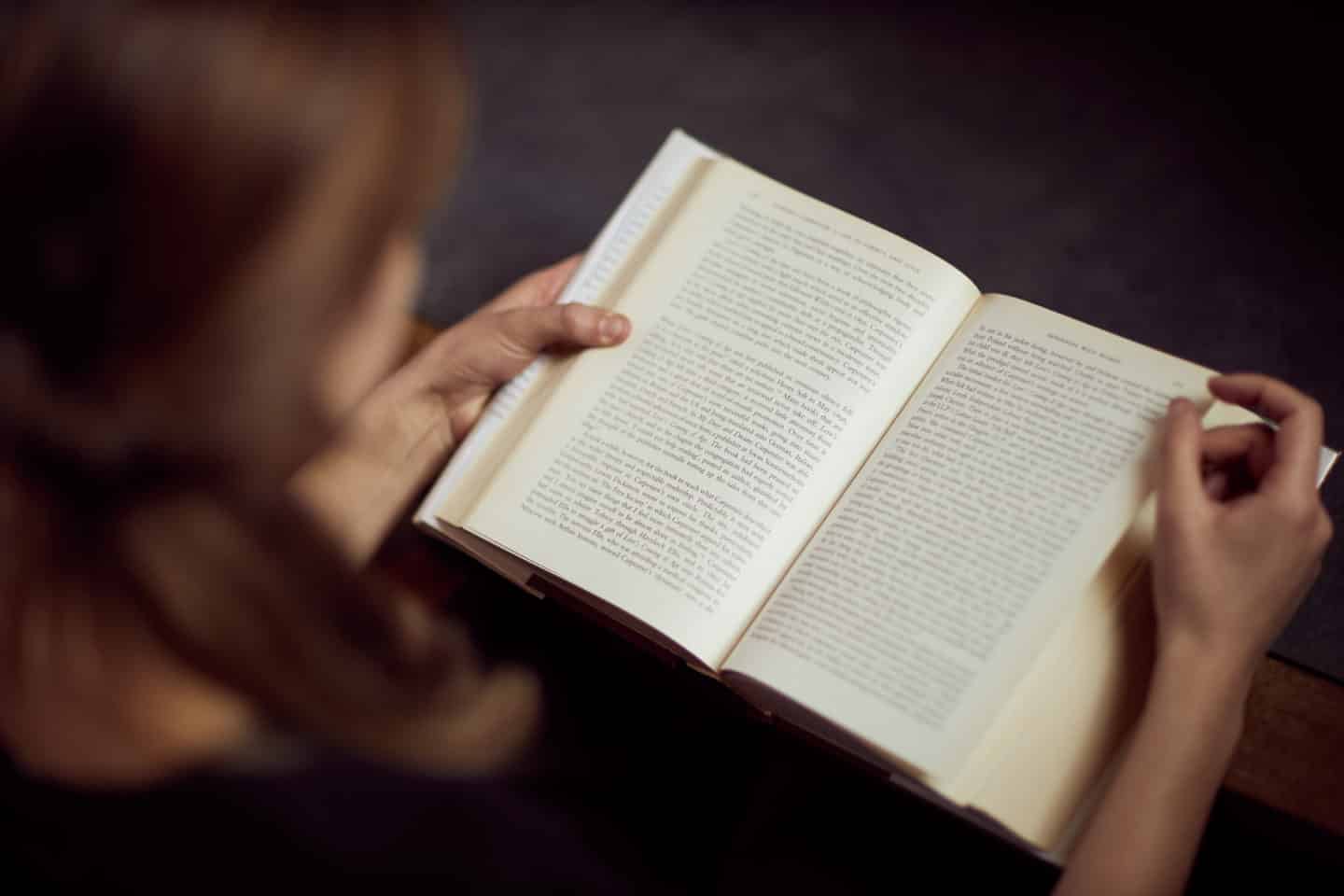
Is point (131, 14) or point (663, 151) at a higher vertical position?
point (663, 151)

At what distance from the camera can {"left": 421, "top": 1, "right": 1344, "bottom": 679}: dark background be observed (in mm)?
1225

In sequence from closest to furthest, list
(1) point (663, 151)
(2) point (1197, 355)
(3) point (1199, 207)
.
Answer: (1) point (663, 151) < (2) point (1197, 355) < (3) point (1199, 207)

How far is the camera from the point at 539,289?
942 mm

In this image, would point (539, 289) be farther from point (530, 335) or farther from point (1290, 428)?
point (1290, 428)

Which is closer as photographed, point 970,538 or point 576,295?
point 970,538

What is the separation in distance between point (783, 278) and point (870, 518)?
200 millimetres

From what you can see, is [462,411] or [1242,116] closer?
[462,411]

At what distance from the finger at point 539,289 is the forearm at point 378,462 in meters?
0.11

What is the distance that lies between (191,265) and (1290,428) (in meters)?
0.59

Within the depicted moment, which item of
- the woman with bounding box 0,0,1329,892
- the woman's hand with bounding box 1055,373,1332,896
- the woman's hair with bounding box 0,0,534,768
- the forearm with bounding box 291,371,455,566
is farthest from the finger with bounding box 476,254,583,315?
the woman's hand with bounding box 1055,373,1332,896

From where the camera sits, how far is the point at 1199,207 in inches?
50.8

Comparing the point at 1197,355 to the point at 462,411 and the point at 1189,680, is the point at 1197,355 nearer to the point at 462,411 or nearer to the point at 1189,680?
the point at 1189,680

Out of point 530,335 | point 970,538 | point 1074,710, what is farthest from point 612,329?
point 1074,710

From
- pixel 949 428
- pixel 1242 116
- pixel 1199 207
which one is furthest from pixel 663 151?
pixel 1242 116
